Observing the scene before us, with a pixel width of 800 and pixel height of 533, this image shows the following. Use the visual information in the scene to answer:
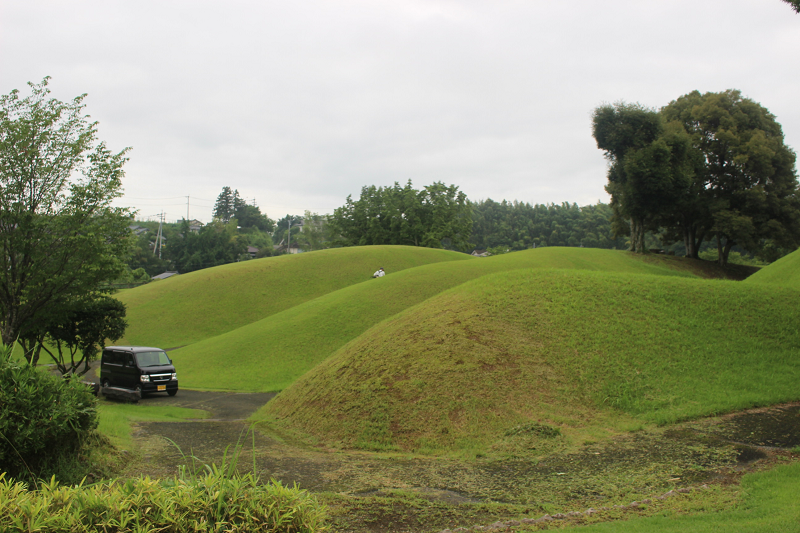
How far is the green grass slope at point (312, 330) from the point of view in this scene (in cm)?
2572

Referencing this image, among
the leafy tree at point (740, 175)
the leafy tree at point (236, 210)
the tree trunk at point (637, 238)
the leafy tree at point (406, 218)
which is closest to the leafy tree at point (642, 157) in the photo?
the tree trunk at point (637, 238)

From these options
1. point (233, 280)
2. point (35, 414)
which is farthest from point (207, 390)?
point (233, 280)

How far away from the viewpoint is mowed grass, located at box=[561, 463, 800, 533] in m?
6.00

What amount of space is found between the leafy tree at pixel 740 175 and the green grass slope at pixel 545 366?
96.8 feet

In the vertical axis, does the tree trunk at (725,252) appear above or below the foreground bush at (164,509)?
above

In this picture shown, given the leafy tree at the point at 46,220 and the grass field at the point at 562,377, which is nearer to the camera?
the grass field at the point at 562,377

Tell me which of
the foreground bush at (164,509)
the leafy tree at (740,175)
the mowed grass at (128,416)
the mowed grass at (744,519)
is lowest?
the mowed grass at (128,416)

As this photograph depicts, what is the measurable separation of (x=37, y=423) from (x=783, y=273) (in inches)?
1300

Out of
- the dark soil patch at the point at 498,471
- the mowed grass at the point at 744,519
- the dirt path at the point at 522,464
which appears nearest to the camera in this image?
the mowed grass at the point at 744,519

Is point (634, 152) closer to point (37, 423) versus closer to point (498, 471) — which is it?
point (498, 471)

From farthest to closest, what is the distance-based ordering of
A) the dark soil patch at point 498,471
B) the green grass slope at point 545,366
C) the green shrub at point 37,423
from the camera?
the green grass slope at point 545,366
the dark soil patch at point 498,471
the green shrub at point 37,423

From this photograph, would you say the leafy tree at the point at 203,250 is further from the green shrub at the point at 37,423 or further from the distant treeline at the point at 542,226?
the green shrub at the point at 37,423

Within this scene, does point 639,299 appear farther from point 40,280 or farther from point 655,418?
point 40,280

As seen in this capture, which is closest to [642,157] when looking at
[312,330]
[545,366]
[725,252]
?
[725,252]
